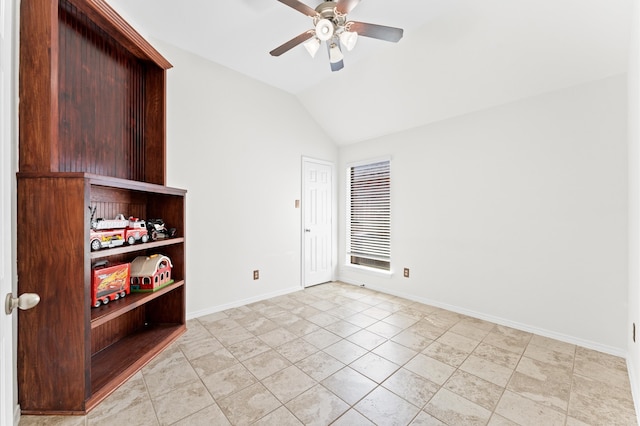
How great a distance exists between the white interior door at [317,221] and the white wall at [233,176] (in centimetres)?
15

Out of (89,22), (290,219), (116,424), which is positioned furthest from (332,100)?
(116,424)

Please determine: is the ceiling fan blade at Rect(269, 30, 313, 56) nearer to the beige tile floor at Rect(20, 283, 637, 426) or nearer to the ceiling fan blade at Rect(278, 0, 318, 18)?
the ceiling fan blade at Rect(278, 0, 318, 18)

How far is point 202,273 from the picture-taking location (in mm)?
2980

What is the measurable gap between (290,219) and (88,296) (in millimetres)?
2511

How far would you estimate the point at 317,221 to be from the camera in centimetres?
424

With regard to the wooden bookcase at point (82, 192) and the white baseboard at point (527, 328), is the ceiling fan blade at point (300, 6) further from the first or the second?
the white baseboard at point (527, 328)

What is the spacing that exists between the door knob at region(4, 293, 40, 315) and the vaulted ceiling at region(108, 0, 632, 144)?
2.46 meters

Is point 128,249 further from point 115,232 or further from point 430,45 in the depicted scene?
point 430,45

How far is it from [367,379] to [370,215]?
8.59 ft

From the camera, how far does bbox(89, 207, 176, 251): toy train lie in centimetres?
179

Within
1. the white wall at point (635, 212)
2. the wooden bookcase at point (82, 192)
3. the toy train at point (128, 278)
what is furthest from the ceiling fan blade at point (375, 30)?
the toy train at point (128, 278)

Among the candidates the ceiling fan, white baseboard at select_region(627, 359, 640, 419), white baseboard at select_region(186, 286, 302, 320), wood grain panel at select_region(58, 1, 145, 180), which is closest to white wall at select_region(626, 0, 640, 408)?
white baseboard at select_region(627, 359, 640, 419)

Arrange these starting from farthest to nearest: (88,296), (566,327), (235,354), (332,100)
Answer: (332,100) < (566,327) < (235,354) < (88,296)

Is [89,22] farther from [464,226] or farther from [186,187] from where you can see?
[464,226]
